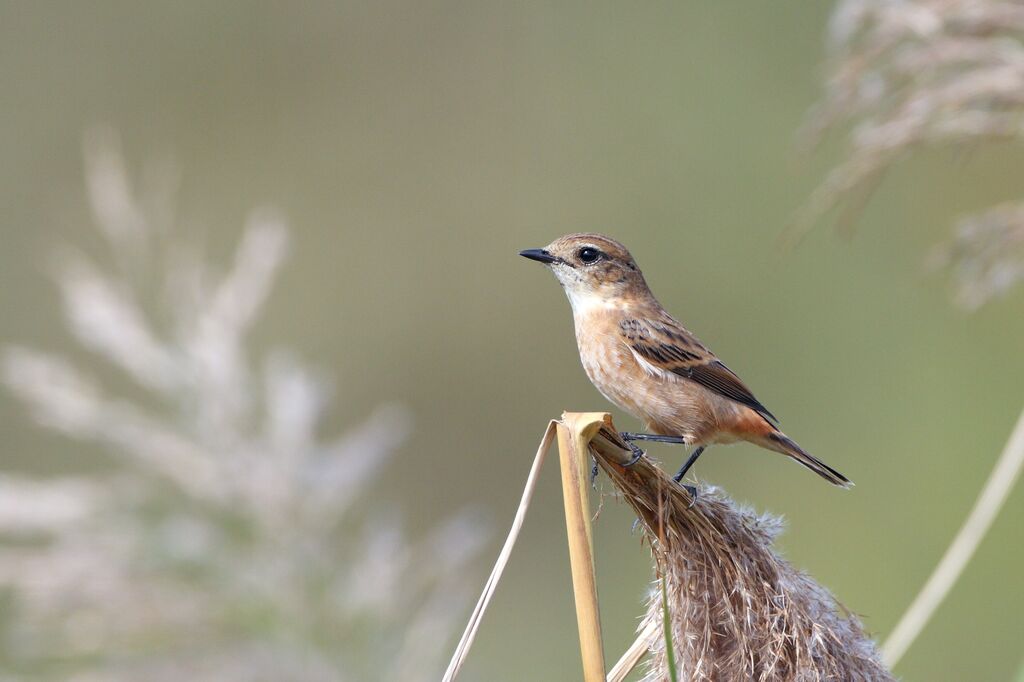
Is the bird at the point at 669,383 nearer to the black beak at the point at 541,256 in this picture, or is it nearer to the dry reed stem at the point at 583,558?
the black beak at the point at 541,256

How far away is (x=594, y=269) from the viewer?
13.9ft

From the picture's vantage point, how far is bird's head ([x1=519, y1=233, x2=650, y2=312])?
13.9 feet

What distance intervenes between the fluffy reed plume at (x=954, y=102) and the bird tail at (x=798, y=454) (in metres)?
0.61

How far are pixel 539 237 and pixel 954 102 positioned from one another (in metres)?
7.39

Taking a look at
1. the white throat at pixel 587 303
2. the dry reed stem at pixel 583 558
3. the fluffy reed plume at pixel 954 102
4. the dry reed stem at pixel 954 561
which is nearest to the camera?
the dry reed stem at pixel 583 558

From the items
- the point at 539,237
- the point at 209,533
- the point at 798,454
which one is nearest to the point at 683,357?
the point at 798,454

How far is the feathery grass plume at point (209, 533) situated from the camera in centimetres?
369

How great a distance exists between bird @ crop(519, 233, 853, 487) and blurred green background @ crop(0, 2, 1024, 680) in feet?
10.9

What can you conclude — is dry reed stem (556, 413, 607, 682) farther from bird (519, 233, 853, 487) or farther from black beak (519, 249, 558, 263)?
black beak (519, 249, 558, 263)

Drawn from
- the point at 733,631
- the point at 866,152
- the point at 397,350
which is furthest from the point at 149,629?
the point at 397,350

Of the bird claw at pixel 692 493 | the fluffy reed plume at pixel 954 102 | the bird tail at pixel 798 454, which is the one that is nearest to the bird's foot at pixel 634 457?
the bird claw at pixel 692 493

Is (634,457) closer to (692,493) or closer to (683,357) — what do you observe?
(692,493)

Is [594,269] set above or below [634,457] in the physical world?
above

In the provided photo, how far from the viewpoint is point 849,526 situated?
846 centimetres
